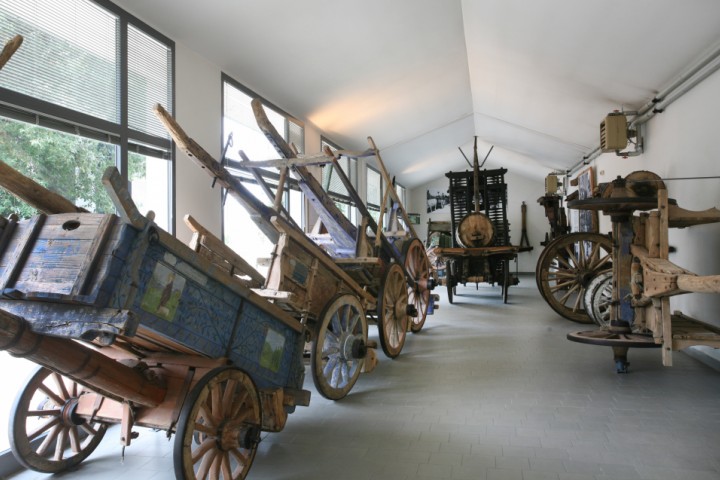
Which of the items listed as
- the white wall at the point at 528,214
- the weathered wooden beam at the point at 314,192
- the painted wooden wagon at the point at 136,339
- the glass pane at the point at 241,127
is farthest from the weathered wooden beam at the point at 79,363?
the white wall at the point at 528,214

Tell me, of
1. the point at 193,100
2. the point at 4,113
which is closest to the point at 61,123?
the point at 4,113

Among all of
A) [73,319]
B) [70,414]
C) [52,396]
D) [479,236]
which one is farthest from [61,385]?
[479,236]

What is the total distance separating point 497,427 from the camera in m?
2.89

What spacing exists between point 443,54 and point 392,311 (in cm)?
434

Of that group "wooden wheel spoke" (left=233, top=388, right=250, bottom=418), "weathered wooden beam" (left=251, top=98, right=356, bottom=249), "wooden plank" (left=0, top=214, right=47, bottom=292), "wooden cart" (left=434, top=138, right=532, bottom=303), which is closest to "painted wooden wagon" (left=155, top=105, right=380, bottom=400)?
"weathered wooden beam" (left=251, top=98, right=356, bottom=249)

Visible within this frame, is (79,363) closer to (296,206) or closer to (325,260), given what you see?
(325,260)

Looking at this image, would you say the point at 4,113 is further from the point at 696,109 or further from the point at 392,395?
the point at 696,109

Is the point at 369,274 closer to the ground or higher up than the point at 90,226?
closer to the ground

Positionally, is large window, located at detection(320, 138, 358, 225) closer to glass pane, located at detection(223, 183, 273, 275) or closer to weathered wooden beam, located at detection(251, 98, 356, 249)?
glass pane, located at detection(223, 183, 273, 275)

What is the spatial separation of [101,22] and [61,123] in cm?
85

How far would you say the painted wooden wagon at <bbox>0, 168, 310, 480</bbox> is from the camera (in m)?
1.60

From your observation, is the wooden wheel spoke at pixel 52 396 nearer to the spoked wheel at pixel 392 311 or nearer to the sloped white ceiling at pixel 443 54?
the spoked wheel at pixel 392 311

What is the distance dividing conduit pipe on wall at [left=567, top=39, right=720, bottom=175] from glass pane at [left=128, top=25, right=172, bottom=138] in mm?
4416

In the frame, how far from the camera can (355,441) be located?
8.98ft
